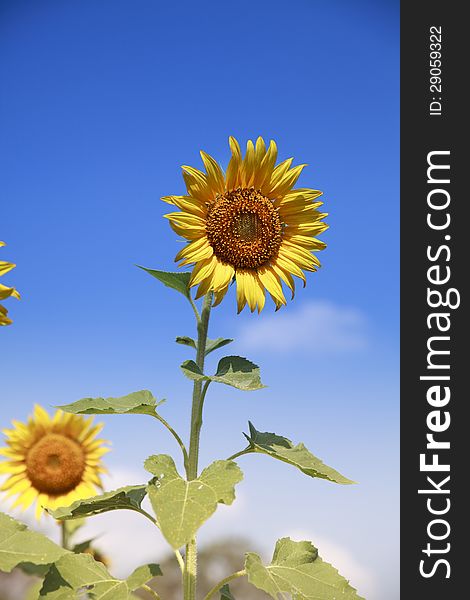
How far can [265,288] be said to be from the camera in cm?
314

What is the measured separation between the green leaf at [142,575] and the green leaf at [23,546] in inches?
12.6

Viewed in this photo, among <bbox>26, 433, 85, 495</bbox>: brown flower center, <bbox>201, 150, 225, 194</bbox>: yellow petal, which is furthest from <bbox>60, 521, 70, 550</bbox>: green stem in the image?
<bbox>201, 150, 225, 194</bbox>: yellow petal

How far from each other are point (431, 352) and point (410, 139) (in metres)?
1.29

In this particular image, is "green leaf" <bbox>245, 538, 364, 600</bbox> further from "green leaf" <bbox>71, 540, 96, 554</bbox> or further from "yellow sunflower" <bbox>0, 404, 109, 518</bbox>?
"yellow sunflower" <bbox>0, 404, 109, 518</bbox>

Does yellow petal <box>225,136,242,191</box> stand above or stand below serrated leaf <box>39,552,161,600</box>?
above

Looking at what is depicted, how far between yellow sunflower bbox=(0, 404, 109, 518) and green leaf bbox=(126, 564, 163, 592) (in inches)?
69.5

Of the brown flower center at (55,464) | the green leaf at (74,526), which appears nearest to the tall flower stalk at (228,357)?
the green leaf at (74,526)

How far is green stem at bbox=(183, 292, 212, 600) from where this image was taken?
2.88m

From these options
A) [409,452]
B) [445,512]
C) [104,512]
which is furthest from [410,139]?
[104,512]

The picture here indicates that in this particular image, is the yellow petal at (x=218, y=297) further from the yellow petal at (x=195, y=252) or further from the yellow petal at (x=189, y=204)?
the yellow petal at (x=189, y=204)

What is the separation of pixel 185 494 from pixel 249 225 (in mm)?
1096

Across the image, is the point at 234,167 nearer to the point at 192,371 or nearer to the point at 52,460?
the point at 192,371

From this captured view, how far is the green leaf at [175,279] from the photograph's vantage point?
3.02 meters

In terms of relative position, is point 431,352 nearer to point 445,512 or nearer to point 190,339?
point 445,512
